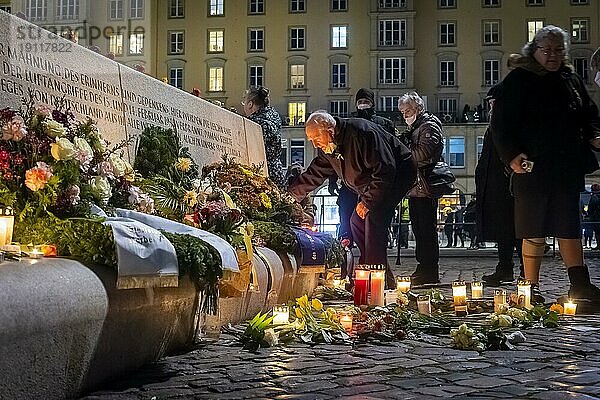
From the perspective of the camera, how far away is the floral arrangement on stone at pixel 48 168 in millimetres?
4898

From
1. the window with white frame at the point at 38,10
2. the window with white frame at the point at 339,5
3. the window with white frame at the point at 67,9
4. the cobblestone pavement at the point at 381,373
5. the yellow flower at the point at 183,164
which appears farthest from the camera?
the window with white frame at the point at 339,5

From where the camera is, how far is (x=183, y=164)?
8.16 meters

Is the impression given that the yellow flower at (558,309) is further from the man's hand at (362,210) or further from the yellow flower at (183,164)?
the yellow flower at (183,164)

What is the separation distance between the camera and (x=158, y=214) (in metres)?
6.51

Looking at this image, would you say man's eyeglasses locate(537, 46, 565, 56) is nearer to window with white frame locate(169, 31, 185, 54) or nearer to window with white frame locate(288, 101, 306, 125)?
window with white frame locate(288, 101, 306, 125)

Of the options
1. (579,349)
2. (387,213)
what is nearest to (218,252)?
(579,349)

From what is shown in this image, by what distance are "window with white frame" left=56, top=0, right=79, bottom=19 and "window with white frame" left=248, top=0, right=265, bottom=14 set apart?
501 inches

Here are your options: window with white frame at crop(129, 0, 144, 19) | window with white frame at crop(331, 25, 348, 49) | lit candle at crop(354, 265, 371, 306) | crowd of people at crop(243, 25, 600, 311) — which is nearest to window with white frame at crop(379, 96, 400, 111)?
window with white frame at crop(331, 25, 348, 49)

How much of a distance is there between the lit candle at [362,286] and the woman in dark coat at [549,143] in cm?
144

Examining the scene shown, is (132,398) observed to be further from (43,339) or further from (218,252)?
(218,252)

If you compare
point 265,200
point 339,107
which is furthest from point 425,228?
point 339,107

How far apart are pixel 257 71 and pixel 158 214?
5878cm

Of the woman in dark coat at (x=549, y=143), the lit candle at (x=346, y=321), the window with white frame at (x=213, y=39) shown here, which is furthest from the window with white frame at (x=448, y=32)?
the lit candle at (x=346, y=321)

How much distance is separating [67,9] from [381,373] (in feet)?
185
